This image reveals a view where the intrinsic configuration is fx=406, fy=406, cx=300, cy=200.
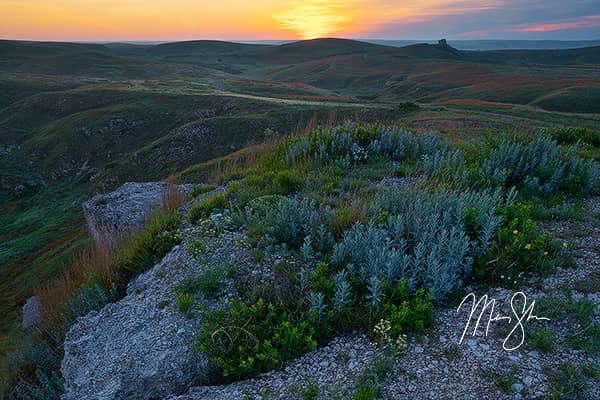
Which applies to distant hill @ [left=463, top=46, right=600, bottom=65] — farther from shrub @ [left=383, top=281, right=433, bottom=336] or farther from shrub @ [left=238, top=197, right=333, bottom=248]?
shrub @ [left=383, top=281, right=433, bottom=336]

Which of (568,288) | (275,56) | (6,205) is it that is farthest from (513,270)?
(275,56)

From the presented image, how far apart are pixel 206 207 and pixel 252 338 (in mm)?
3219

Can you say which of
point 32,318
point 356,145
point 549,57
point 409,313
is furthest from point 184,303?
point 549,57

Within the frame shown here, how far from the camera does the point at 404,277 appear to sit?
4238 mm

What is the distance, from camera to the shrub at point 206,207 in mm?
6611

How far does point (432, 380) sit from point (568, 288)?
6.72 feet

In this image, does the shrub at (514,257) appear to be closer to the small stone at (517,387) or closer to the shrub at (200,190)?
the small stone at (517,387)

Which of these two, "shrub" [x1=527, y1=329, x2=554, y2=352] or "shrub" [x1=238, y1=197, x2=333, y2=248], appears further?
"shrub" [x1=238, y1=197, x2=333, y2=248]

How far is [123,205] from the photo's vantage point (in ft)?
37.1

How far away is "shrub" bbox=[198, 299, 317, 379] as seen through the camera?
3.82 meters

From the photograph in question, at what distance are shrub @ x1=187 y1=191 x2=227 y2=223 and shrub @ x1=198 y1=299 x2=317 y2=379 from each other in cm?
263

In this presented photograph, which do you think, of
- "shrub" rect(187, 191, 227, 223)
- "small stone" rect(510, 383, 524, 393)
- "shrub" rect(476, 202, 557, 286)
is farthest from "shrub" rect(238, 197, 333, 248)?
"small stone" rect(510, 383, 524, 393)

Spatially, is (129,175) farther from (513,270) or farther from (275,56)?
(275,56)

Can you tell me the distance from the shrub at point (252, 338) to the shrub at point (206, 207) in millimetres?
2630
